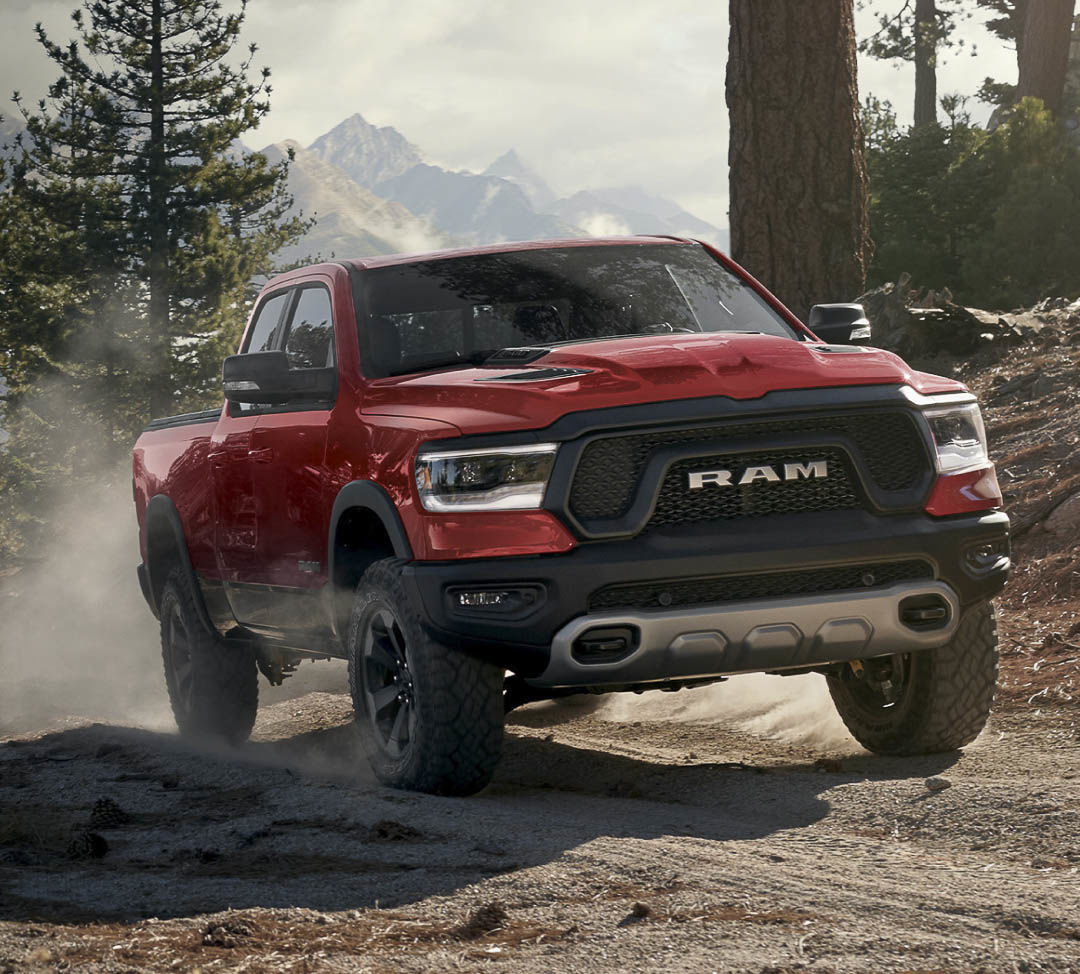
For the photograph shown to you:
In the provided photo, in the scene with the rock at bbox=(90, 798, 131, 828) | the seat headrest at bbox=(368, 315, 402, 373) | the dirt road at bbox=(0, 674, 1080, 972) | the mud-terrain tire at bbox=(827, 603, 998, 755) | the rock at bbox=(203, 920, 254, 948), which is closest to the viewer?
the dirt road at bbox=(0, 674, 1080, 972)

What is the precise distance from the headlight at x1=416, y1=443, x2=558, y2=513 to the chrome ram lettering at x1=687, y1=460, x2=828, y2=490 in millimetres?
481

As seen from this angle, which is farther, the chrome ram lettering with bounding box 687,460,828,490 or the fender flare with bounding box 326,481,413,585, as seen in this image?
the fender flare with bounding box 326,481,413,585

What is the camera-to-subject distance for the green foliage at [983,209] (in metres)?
17.6

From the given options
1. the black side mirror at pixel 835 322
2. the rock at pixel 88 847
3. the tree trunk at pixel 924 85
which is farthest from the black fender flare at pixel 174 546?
the tree trunk at pixel 924 85

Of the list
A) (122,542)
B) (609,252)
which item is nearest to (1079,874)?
(609,252)

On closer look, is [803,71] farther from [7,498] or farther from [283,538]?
[7,498]

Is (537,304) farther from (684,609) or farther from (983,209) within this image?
(983,209)

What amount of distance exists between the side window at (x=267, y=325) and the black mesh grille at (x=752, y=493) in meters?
2.86

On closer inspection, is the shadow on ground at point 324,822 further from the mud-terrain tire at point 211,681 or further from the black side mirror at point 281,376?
the black side mirror at point 281,376

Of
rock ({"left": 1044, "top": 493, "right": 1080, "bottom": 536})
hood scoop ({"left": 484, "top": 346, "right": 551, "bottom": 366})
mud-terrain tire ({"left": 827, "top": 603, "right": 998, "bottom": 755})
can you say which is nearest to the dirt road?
mud-terrain tire ({"left": 827, "top": 603, "right": 998, "bottom": 755})

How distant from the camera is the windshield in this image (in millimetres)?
6176

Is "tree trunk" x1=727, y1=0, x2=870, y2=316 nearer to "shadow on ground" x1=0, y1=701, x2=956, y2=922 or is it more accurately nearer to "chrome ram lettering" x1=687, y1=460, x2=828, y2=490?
"shadow on ground" x1=0, y1=701, x2=956, y2=922

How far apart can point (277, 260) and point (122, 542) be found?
2265cm

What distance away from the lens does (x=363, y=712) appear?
5746 mm
